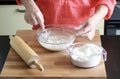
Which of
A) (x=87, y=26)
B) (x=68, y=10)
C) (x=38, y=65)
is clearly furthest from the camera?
(x=68, y=10)

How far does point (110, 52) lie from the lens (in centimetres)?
118

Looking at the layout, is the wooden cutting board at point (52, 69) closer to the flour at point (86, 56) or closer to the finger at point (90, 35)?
the flour at point (86, 56)

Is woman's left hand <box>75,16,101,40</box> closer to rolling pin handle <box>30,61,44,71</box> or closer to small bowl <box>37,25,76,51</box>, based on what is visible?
small bowl <box>37,25,76,51</box>

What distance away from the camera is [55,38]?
3.79 feet

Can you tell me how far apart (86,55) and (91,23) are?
0.17 meters

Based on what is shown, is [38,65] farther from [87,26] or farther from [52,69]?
[87,26]

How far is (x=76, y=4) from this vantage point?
137 centimetres

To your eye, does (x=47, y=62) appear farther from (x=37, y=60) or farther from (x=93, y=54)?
(x=93, y=54)

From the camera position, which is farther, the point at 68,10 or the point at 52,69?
the point at 68,10

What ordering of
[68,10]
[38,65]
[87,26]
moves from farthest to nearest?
[68,10], [87,26], [38,65]

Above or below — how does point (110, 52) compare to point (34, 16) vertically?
below

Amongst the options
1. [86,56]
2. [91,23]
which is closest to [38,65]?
[86,56]

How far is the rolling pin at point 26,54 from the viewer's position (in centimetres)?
98

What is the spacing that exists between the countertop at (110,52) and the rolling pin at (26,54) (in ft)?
0.28
